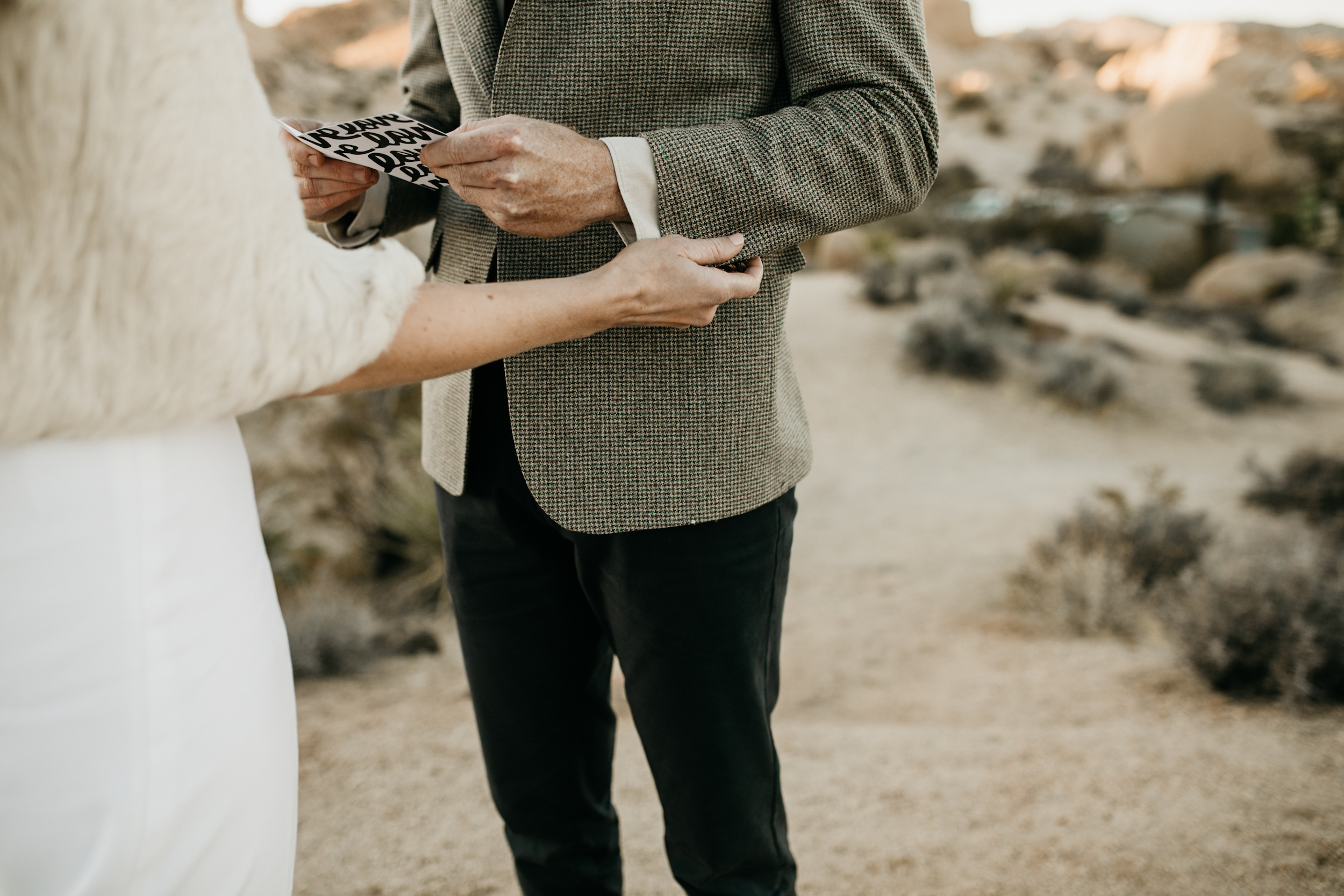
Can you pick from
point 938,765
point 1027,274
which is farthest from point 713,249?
point 1027,274

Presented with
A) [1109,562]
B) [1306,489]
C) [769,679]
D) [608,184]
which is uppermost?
[608,184]

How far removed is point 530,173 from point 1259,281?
520 inches

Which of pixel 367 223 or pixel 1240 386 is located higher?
pixel 367 223

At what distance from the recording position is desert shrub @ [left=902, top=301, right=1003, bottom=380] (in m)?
7.82

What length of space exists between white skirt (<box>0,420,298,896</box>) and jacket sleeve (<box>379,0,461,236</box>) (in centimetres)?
77

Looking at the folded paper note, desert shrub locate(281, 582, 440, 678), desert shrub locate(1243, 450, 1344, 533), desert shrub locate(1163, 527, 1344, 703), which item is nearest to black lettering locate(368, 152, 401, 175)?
the folded paper note

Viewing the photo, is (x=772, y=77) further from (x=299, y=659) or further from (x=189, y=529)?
(x=299, y=659)

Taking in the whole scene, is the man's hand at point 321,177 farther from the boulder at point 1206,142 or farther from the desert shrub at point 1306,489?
the boulder at point 1206,142

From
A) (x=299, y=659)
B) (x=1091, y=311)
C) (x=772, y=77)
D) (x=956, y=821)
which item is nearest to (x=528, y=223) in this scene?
(x=772, y=77)

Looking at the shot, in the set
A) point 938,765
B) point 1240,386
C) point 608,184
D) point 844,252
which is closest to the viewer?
point 608,184

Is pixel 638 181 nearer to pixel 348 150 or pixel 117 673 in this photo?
pixel 348 150

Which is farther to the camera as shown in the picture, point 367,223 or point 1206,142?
point 1206,142

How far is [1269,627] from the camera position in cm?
302

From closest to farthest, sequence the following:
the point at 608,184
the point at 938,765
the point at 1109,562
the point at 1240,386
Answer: the point at 608,184 → the point at 938,765 → the point at 1109,562 → the point at 1240,386
